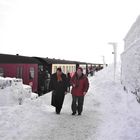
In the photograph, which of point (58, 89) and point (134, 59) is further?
point (134, 59)

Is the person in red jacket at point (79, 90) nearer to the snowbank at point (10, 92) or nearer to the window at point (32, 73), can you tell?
the snowbank at point (10, 92)

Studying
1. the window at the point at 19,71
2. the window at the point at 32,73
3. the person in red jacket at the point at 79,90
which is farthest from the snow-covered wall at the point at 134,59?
the window at the point at 32,73

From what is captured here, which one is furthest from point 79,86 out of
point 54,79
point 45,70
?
point 45,70

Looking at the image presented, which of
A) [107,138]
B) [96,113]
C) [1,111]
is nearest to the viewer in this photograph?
[107,138]

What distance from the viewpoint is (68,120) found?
8070 millimetres

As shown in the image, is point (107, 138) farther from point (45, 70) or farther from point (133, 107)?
point (45, 70)

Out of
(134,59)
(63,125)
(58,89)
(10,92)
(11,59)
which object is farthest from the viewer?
(11,59)

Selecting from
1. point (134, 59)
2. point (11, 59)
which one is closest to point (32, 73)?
point (11, 59)

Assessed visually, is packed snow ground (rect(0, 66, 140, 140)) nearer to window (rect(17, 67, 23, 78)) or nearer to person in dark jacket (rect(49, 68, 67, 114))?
person in dark jacket (rect(49, 68, 67, 114))

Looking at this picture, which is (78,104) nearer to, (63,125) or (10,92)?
(63,125)

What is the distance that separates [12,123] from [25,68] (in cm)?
1142

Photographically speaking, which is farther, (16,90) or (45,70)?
(45,70)

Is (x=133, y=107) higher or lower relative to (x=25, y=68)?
lower

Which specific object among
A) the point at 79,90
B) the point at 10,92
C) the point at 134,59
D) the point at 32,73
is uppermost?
the point at 134,59
